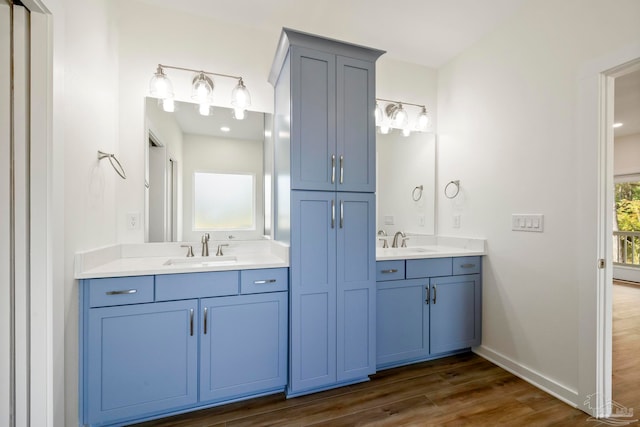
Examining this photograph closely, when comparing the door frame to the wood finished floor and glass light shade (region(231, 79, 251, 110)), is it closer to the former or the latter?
the wood finished floor

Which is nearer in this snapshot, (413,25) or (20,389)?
(20,389)

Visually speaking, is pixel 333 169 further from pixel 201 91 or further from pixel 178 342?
pixel 178 342

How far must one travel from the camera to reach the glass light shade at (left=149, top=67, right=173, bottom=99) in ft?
6.86

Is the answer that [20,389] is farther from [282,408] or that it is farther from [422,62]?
[422,62]

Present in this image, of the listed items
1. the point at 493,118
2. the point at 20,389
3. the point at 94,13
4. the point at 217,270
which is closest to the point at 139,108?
the point at 94,13

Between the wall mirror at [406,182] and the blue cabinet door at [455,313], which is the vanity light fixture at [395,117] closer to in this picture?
the wall mirror at [406,182]

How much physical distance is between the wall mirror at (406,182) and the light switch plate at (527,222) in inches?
31.9

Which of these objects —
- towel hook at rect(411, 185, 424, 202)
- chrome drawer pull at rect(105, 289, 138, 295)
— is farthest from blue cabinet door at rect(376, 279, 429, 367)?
chrome drawer pull at rect(105, 289, 138, 295)

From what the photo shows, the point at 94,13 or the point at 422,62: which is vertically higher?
the point at 422,62

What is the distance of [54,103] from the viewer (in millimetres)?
1331

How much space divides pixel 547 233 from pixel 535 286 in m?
0.40

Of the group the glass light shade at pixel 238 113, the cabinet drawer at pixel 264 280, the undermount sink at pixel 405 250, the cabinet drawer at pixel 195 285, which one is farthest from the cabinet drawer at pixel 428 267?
the glass light shade at pixel 238 113

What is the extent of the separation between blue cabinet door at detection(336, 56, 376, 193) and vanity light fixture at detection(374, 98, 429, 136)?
727 mm

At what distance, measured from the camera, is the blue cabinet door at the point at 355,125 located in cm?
200
